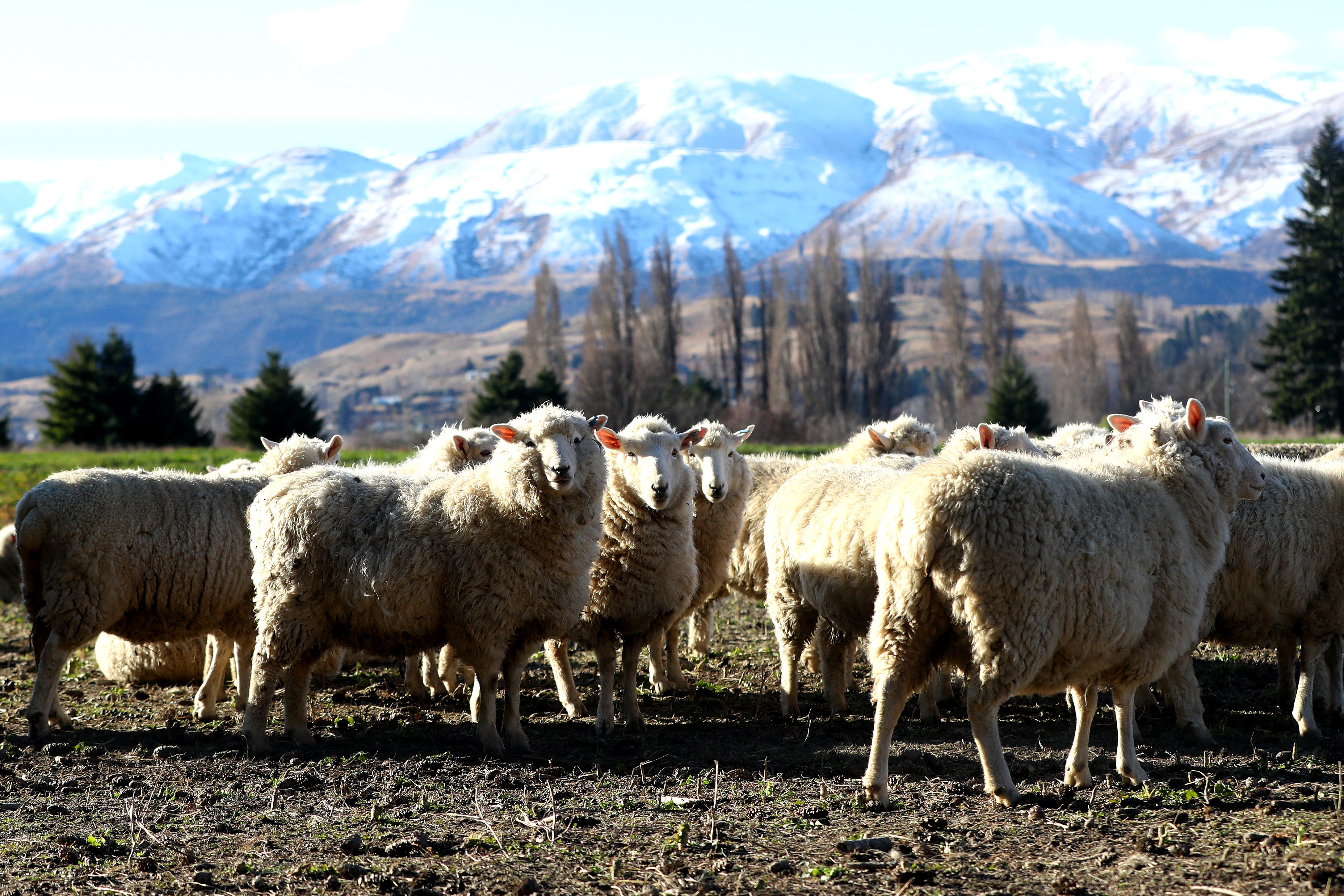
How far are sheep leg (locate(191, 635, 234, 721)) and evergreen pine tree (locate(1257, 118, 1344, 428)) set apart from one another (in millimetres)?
53764

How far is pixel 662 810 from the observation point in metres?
6.29

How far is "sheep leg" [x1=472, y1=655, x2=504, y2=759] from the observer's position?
7.97 m

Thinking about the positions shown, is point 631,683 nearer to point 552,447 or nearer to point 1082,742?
point 552,447

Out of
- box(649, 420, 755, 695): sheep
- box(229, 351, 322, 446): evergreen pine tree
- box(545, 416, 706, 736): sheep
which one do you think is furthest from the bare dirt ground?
box(229, 351, 322, 446): evergreen pine tree

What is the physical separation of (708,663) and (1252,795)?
5.86 meters

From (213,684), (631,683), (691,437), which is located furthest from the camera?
(691,437)

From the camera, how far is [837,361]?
7000 centimetres

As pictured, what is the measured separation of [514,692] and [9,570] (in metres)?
10.5

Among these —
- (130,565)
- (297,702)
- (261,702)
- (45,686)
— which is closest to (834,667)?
(297,702)

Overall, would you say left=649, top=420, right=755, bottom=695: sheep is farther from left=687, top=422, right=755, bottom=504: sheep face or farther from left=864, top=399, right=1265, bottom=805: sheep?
left=864, top=399, right=1265, bottom=805: sheep

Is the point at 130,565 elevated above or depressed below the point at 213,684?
above

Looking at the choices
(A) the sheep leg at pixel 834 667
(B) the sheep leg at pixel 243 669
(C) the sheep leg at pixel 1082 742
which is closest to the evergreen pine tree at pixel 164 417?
(B) the sheep leg at pixel 243 669

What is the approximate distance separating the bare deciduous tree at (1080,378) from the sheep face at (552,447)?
2746 inches

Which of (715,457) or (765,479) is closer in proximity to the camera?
(715,457)
